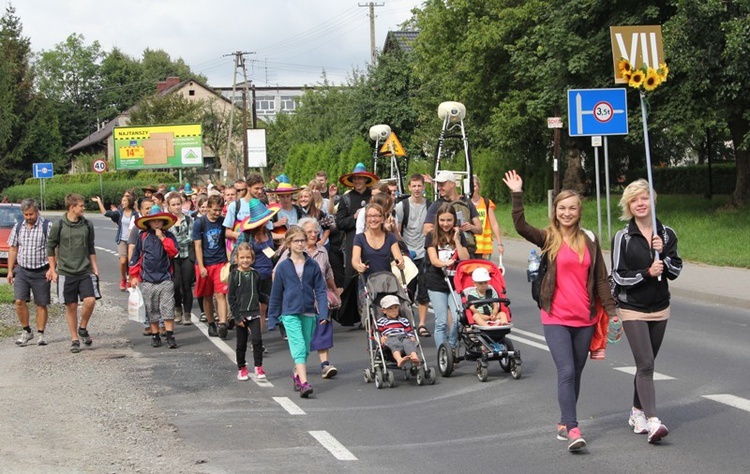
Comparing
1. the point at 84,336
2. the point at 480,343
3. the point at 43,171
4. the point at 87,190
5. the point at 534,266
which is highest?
the point at 43,171

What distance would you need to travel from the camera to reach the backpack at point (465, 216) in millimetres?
12594

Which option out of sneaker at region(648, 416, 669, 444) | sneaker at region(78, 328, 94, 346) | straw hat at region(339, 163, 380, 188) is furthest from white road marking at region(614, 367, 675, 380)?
sneaker at region(78, 328, 94, 346)

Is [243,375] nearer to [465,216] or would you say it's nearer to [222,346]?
[222,346]

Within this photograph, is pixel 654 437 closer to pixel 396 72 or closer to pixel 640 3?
pixel 640 3

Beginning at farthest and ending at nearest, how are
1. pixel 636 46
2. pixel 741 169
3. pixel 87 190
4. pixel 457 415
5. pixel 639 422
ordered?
1. pixel 87 190
2. pixel 741 169
3. pixel 636 46
4. pixel 457 415
5. pixel 639 422

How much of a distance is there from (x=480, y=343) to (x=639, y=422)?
9.31 ft

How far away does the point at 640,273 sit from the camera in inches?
305

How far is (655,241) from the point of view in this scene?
7695 millimetres

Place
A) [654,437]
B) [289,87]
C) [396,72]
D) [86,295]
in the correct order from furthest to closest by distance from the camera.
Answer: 1. [289,87]
2. [396,72]
3. [86,295]
4. [654,437]

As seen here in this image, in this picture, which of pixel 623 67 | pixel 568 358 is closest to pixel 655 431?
pixel 568 358

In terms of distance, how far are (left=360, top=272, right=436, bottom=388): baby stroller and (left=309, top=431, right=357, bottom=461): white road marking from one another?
210cm

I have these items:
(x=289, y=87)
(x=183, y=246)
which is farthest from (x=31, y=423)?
(x=289, y=87)

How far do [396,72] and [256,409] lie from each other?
50.2 m

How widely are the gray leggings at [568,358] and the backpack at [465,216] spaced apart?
4693 mm
